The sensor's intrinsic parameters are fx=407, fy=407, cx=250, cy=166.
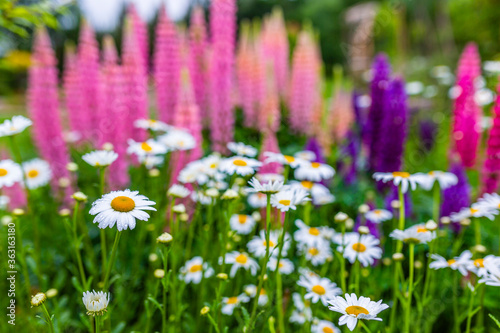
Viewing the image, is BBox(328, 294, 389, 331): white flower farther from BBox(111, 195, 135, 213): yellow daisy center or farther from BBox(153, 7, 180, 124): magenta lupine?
BBox(153, 7, 180, 124): magenta lupine

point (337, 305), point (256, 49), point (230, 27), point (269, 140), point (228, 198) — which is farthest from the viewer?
point (256, 49)

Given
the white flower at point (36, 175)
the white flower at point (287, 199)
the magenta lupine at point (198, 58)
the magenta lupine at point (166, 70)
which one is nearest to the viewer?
the white flower at point (287, 199)

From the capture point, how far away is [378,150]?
1.86 meters

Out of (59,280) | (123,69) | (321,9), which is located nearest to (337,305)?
(59,280)

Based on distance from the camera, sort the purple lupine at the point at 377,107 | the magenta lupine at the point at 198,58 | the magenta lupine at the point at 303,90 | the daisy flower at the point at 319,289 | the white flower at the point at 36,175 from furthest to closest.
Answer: the magenta lupine at the point at 303,90 < the magenta lupine at the point at 198,58 < the purple lupine at the point at 377,107 < the white flower at the point at 36,175 < the daisy flower at the point at 319,289

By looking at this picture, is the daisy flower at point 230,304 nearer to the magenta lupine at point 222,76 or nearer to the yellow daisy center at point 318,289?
the yellow daisy center at point 318,289

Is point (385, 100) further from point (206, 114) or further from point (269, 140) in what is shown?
point (206, 114)

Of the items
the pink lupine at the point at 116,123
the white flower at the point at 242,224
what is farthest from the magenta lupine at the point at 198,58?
the white flower at the point at 242,224

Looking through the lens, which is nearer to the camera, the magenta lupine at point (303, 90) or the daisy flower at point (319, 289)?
the daisy flower at point (319, 289)

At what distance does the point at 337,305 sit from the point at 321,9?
15.7 meters

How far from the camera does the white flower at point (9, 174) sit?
1178mm

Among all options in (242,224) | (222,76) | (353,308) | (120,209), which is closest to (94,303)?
(120,209)

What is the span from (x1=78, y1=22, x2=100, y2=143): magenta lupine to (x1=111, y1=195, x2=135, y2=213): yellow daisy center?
5.93 ft

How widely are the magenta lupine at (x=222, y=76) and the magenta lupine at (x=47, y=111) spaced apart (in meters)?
0.87
